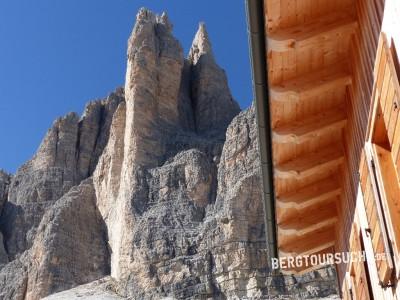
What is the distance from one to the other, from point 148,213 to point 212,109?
18.5m

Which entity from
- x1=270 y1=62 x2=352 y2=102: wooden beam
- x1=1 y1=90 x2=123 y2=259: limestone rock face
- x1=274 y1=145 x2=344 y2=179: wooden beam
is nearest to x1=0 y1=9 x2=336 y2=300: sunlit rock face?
x1=1 y1=90 x2=123 y2=259: limestone rock face

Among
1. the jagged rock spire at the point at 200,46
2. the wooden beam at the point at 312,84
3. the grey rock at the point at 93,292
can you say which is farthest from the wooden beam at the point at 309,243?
the jagged rock spire at the point at 200,46

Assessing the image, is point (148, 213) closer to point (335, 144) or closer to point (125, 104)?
point (125, 104)

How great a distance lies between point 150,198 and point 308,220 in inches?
1757

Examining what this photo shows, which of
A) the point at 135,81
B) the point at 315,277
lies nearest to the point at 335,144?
the point at 315,277

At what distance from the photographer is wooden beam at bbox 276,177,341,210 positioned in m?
6.76

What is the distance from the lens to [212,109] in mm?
65062

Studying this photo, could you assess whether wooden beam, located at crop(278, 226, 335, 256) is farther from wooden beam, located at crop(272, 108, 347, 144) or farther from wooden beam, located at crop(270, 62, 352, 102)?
wooden beam, located at crop(270, 62, 352, 102)

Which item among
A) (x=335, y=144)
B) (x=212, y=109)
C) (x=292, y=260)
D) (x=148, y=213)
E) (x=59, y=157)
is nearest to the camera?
(x=335, y=144)

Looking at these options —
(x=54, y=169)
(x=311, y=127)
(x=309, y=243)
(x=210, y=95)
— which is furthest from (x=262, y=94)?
(x=54, y=169)

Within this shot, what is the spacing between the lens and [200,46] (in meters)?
76.1

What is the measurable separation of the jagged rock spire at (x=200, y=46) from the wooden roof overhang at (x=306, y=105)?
65.9 metres

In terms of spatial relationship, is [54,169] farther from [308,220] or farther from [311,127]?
[311,127]

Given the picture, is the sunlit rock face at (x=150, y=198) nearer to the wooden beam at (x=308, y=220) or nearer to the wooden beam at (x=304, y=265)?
the wooden beam at (x=304, y=265)
